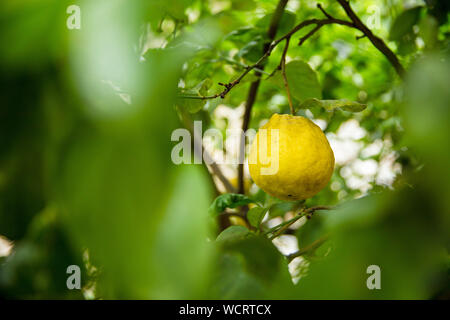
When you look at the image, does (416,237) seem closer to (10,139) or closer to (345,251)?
(345,251)

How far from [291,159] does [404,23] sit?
430mm

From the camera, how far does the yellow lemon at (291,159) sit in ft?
1.46

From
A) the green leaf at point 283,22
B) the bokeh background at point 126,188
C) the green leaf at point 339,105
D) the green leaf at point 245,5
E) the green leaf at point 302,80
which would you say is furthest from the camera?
the green leaf at point 245,5

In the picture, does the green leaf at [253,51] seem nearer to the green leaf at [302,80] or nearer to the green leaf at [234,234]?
the green leaf at [302,80]

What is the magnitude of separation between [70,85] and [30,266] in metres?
0.10

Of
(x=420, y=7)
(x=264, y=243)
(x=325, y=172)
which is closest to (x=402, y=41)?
(x=420, y=7)

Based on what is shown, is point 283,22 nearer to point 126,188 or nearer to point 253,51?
point 253,51

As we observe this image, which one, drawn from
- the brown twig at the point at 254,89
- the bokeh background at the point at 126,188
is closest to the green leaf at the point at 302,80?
the brown twig at the point at 254,89

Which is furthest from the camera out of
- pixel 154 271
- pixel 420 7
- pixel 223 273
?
pixel 420 7

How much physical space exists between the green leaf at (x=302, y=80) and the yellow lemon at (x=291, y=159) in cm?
15

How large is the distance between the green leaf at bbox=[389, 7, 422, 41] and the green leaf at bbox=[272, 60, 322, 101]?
0.20 metres

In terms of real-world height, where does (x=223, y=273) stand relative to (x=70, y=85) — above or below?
below

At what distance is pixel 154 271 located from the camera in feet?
0.42

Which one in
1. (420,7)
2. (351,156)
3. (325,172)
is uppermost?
(420,7)
